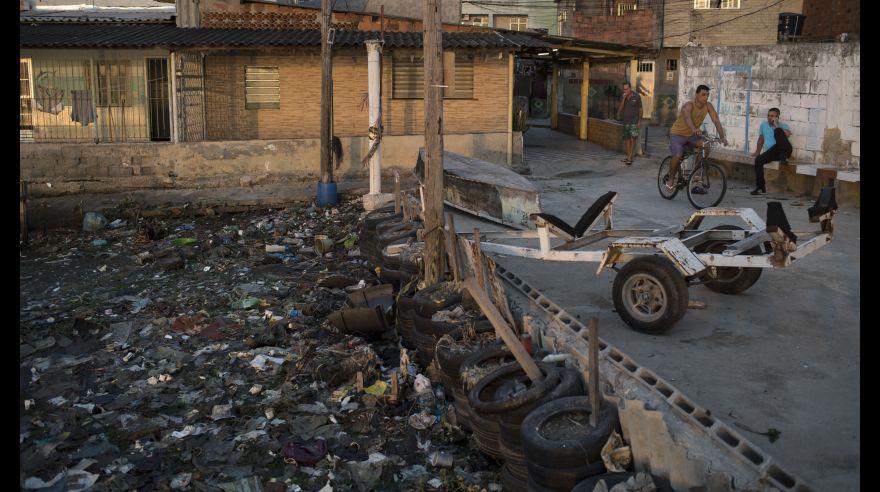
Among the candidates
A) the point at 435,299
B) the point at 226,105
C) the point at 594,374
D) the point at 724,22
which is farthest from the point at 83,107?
the point at 724,22

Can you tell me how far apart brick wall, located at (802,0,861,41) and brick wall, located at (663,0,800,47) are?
12.4m

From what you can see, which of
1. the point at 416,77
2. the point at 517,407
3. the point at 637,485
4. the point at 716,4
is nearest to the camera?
the point at 637,485

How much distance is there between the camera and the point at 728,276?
7867 mm

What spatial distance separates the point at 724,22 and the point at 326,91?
1022 inches

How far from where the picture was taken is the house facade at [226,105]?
57.8ft

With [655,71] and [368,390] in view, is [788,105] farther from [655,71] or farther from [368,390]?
[655,71]

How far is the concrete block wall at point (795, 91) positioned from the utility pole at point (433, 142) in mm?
8586

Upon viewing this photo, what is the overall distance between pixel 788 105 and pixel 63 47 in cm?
1531

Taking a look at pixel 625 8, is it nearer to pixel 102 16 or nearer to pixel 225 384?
pixel 102 16

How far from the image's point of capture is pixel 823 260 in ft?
30.2

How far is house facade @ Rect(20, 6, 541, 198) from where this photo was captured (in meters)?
17.6

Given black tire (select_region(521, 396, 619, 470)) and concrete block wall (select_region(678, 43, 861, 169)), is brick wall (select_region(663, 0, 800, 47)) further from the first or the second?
black tire (select_region(521, 396, 619, 470))

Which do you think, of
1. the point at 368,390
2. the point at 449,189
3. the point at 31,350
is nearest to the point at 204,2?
the point at 449,189

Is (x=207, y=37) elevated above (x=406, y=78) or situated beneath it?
elevated above
